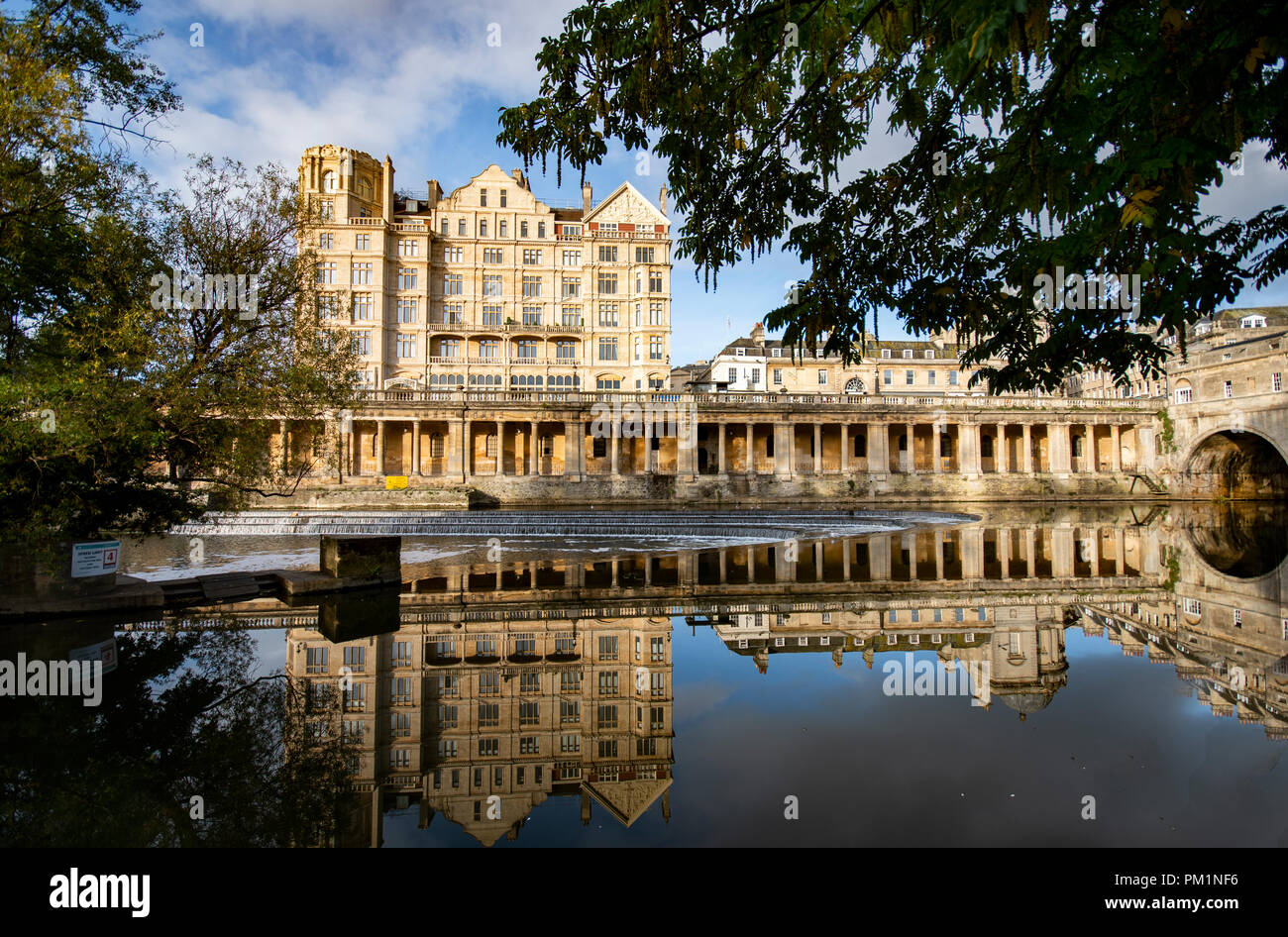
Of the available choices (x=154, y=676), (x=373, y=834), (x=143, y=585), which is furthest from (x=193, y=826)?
(x=143, y=585)

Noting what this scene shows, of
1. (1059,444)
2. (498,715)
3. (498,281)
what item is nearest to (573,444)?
(498,281)

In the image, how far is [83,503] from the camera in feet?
34.8

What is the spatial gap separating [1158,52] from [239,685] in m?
10.7

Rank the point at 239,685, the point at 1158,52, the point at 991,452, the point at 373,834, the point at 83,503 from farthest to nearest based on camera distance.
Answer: the point at 991,452 → the point at 83,503 → the point at 239,685 → the point at 1158,52 → the point at 373,834

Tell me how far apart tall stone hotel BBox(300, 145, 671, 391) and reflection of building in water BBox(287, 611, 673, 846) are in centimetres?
4377

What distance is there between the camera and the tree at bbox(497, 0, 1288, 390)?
4.72 metres

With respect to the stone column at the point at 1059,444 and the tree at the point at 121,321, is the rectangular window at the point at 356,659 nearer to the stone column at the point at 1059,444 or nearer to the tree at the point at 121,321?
the tree at the point at 121,321

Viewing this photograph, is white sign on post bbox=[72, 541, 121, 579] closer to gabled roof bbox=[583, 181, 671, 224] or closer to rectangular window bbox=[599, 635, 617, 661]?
rectangular window bbox=[599, 635, 617, 661]

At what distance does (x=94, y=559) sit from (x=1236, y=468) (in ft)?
202

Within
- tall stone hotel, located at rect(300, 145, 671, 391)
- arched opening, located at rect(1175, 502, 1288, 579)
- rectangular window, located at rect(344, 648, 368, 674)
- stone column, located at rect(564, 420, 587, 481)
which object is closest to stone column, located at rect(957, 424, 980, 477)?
arched opening, located at rect(1175, 502, 1288, 579)

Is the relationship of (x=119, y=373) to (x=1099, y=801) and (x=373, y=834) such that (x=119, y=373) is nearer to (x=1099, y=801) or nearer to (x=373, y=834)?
(x=373, y=834)

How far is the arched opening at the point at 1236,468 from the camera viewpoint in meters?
42.5

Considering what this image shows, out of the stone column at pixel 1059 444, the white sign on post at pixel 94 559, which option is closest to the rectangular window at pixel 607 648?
the white sign on post at pixel 94 559

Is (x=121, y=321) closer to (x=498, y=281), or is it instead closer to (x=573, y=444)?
(x=573, y=444)
